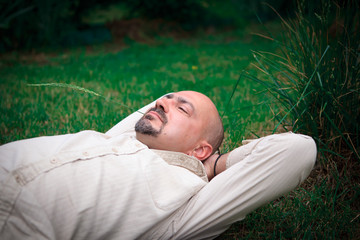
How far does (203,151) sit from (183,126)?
0.75 ft

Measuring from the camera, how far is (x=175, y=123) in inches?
79.4

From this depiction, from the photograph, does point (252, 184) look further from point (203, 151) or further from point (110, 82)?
point (110, 82)

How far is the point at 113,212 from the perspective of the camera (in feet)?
5.30

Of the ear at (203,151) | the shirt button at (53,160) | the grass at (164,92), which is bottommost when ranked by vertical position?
the grass at (164,92)

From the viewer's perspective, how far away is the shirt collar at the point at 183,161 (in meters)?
1.88

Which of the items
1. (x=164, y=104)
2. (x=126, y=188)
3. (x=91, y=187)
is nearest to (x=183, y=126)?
Result: (x=164, y=104)

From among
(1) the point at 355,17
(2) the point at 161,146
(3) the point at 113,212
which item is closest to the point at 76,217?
(3) the point at 113,212

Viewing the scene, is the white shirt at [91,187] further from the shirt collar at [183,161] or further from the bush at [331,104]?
the bush at [331,104]

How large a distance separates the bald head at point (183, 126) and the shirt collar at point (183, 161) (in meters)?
0.09

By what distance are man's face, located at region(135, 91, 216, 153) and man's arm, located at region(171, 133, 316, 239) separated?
0.39m

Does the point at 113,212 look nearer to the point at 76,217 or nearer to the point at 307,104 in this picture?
the point at 76,217

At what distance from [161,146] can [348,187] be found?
133cm

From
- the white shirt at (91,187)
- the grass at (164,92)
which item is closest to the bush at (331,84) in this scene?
the grass at (164,92)

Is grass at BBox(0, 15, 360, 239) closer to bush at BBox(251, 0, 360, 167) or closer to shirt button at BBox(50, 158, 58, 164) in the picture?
bush at BBox(251, 0, 360, 167)
